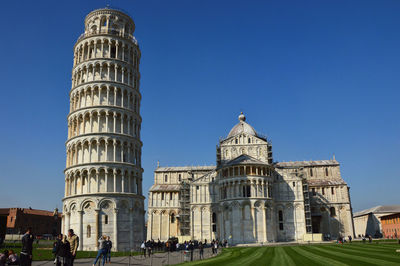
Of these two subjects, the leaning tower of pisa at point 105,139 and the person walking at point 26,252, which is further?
the leaning tower of pisa at point 105,139

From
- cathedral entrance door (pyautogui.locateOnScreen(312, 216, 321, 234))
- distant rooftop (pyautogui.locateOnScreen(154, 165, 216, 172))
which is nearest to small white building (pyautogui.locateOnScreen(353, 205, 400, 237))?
cathedral entrance door (pyautogui.locateOnScreen(312, 216, 321, 234))

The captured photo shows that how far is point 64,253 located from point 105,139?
3123 cm

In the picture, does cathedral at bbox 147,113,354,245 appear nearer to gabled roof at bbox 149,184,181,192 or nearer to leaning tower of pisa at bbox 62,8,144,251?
gabled roof at bbox 149,184,181,192

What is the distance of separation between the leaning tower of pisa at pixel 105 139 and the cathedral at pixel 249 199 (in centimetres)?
1640

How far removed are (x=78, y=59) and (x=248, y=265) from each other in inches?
1609

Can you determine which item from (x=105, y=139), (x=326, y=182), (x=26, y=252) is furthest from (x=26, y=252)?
(x=326, y=182)

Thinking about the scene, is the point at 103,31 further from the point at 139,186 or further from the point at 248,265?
the point at 248,265

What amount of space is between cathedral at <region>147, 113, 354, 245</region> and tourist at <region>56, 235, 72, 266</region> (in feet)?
131

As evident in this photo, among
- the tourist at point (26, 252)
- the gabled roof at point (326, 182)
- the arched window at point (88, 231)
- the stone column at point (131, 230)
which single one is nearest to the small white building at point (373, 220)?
the gabled roof at point (326, 182)

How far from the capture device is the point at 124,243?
42031mm

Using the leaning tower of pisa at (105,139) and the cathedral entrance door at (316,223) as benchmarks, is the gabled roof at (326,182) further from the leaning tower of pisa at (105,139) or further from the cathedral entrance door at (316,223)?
the leaning tower of pisa at (105,139)

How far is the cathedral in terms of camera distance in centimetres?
6081

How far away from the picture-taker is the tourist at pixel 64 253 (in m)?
14.3

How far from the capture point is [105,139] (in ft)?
146
